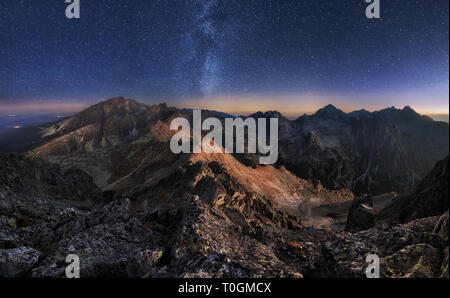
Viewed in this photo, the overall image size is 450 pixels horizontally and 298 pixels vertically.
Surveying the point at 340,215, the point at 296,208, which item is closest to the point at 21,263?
the point at 340,215

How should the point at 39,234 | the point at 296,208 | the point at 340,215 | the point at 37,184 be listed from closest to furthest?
the point at 39,234, the point at 37,184, the point at 340,215, the point at 296,208

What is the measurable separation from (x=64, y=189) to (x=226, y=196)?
47645mm

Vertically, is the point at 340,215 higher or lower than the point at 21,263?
lower

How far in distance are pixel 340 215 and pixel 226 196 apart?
78925mm

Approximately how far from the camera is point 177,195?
202 feet

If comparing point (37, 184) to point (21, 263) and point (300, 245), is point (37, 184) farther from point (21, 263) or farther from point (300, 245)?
point (300, 245)

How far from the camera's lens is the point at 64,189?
60094mm
